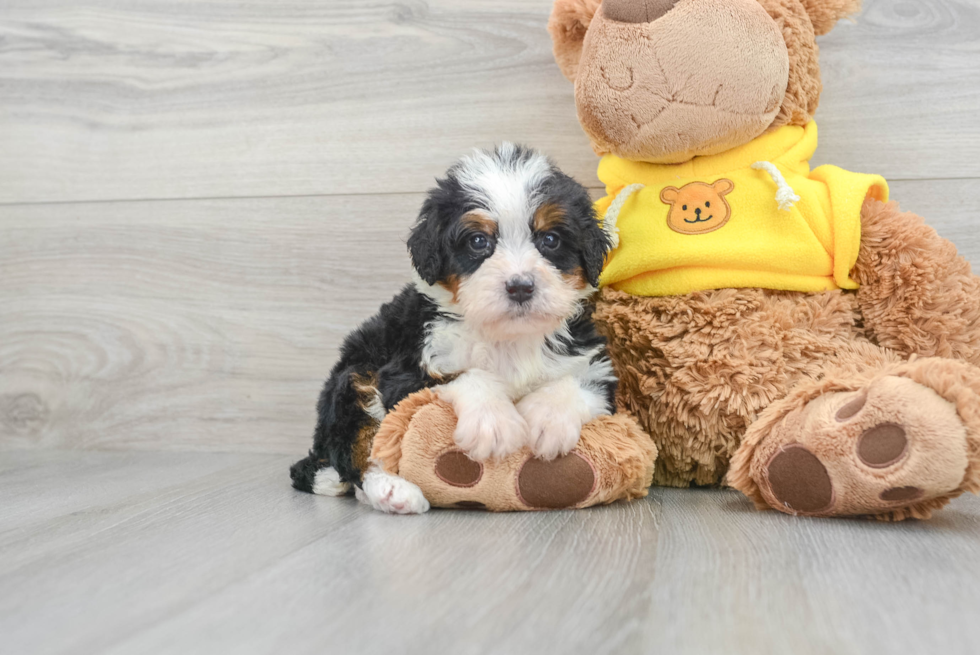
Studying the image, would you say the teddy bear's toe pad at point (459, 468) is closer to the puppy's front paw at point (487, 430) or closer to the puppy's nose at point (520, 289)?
the puppy's front paw at point (487, 430)

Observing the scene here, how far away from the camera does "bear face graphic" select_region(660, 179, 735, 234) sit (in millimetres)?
1573

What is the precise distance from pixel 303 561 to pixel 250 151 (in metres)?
1.46

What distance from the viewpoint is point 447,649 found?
0.82m

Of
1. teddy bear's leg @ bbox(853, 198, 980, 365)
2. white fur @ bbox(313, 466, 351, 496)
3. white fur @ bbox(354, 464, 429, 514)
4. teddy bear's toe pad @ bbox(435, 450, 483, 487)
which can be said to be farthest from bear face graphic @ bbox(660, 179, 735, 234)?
white fur @ bbox(313, 466, 351, 496)

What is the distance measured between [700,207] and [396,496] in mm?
849

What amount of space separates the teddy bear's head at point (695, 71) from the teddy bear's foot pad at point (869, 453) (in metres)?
0.58

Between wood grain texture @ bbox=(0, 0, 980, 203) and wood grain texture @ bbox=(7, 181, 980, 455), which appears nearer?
wood grain texture @ bbox=(0, 0, 980, 203)

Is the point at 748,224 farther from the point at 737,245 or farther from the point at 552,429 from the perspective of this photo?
the point at 552,429

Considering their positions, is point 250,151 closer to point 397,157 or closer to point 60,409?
point 397,157

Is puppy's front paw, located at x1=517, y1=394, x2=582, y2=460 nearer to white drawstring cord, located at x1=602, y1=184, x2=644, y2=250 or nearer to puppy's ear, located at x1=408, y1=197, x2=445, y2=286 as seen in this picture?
puppy's ear, located at x1=408, y1=197, x2=445, y2=286

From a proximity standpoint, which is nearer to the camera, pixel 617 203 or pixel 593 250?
pixel 593 250

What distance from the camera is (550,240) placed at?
4.67ft

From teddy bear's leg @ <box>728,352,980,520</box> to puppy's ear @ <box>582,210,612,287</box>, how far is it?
1.33 ft

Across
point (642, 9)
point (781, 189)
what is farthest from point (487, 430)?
point (642, 9)
